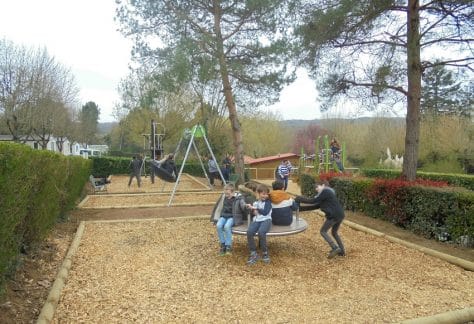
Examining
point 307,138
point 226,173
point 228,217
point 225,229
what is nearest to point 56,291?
point 225,229

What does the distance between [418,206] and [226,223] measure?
4369 mm

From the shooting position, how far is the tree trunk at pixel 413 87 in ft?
32.6

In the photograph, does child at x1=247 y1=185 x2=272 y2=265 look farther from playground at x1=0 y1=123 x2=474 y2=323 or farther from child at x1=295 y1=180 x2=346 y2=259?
child at x1=295 y1=180 x2=346 y2=259

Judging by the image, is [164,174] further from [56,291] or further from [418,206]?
[56,291]

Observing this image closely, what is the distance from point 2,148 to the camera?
3.61 metres

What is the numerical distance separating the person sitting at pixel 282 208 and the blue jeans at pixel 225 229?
2.33 ft

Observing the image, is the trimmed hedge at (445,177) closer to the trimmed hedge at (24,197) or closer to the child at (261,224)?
the child at (261,224)

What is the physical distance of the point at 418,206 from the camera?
26.6ft

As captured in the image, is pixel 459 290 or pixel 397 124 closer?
pixel 459 290

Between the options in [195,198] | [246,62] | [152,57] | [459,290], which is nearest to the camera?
[459,290]

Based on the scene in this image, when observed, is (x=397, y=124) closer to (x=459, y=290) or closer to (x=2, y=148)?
(x=459, y=290)

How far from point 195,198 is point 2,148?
10994 mm

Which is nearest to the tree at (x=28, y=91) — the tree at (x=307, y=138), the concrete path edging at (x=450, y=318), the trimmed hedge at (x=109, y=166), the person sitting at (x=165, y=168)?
the trimmed hedge at (x=109, y=166)

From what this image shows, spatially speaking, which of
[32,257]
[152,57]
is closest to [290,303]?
[32,257]
